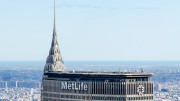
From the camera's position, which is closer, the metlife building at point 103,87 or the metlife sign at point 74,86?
the metlife building at point 103,87

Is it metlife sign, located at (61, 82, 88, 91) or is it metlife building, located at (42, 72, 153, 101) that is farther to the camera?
metlife sign, located at (61, 82, 88, 91)

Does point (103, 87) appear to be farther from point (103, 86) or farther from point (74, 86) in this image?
point (74, 86)

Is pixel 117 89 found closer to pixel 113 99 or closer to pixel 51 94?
pixel 113 99

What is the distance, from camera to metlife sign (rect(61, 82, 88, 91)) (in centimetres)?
18000

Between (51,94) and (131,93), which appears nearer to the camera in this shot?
(131,93)

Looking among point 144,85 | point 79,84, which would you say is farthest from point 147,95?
point 79,84

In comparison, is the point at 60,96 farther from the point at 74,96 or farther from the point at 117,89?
the point at 117,89

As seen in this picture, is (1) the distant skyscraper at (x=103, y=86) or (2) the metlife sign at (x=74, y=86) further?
(2) the metlife sign at (x=74, y=86)

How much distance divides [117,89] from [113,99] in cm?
257

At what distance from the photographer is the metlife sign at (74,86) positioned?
180000 mm

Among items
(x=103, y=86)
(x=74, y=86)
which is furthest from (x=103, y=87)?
(x=74, y=86)

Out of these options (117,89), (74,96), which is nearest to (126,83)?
(117,89)

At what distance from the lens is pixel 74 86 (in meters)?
182

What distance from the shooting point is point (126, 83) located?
176m
